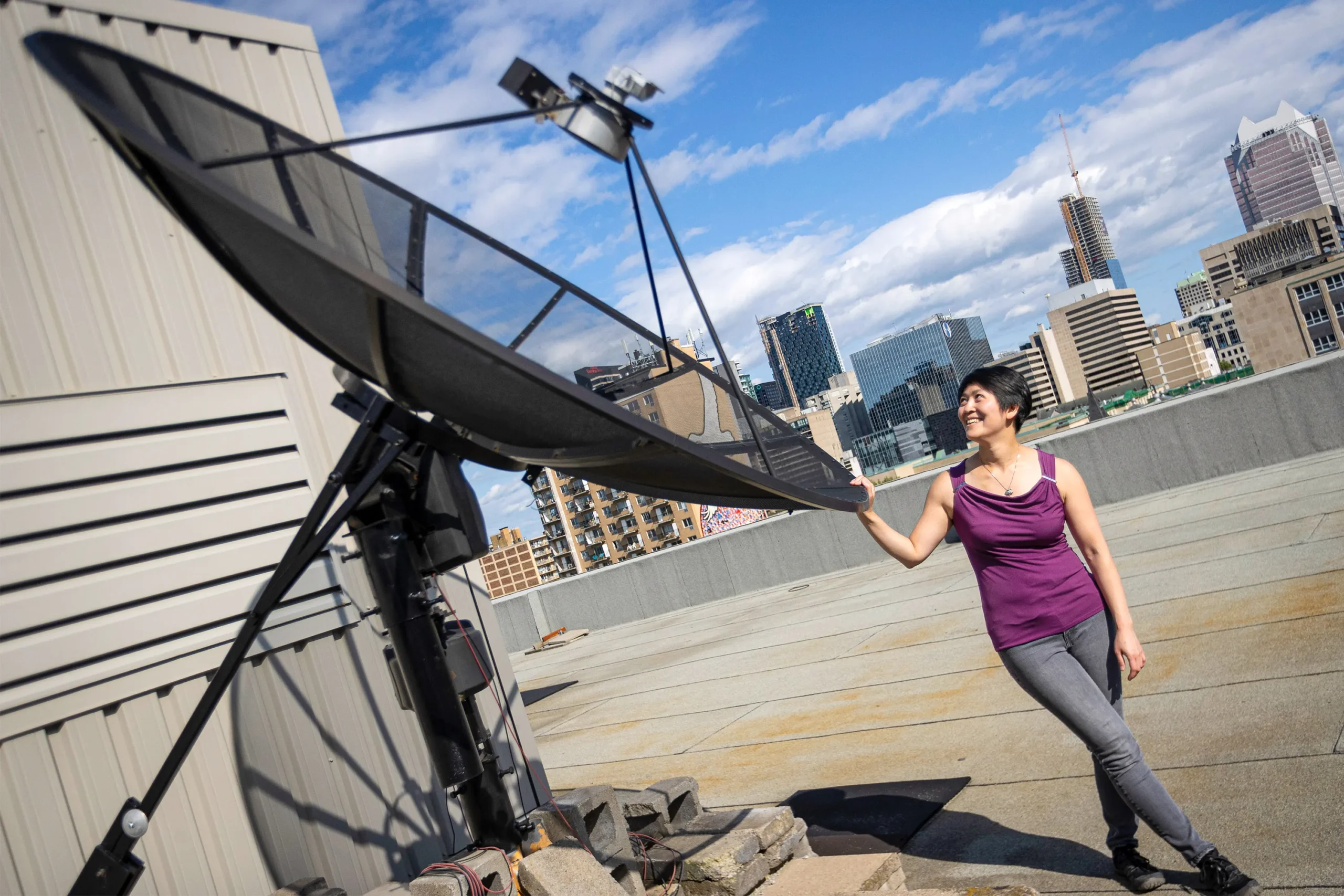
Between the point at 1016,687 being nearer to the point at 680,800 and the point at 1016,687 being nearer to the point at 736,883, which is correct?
the point at 680,800

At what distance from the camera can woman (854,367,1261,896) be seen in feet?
9.82

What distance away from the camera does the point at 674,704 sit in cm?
805

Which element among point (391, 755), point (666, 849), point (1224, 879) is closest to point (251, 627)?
point (391, 755)

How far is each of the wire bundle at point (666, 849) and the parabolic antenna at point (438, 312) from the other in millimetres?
1406

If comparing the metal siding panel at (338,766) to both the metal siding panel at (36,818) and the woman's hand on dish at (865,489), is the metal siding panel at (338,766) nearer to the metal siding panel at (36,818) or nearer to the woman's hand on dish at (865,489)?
the metal siding panel at (36,818)

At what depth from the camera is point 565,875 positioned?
10.5 feet

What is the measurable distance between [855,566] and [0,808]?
11516 millimetres

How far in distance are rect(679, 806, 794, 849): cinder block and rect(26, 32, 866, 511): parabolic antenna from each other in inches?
49.6

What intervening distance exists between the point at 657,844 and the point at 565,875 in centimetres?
82

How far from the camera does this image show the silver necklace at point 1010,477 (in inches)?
130

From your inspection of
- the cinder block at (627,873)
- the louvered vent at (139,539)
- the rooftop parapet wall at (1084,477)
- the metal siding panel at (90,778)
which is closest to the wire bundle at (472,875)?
the cinder block at (627,873)

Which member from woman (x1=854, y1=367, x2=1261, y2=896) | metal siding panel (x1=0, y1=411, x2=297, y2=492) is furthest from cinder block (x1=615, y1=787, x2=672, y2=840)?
metal siding panel (x1=0, y1=411, x2=297, y2=492)

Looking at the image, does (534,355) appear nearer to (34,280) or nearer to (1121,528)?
(34,280)

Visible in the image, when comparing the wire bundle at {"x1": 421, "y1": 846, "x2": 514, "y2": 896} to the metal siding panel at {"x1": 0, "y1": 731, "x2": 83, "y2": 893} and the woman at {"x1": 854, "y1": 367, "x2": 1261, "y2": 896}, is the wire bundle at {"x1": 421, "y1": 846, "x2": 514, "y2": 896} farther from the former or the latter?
the woman at {"x1": 854, "y1": 367, "x2": 1261, "y2": 896}
